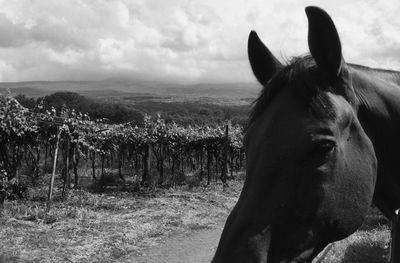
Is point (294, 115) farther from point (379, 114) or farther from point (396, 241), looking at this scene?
point (396, 241)

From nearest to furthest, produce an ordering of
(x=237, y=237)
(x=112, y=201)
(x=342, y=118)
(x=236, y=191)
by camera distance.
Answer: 1. (x=237, y=237)
2. (x=342, y=118)
3. (x=112, y=201)
4. (x=236, y=191)

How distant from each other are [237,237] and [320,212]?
325 millimetres

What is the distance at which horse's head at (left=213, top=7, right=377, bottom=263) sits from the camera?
1.41 m

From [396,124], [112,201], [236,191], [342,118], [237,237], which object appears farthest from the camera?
[236,191]

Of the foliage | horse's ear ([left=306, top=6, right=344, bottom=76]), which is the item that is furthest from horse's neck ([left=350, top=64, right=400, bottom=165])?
the foliage

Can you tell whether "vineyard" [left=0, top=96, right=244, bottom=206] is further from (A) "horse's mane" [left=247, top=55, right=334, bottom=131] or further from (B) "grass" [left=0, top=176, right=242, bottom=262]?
(A) "horse's mane" [left=247, top=55, right=334, bottom=131]

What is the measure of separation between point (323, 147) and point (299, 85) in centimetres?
26

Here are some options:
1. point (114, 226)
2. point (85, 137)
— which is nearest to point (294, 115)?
point (114, 226)

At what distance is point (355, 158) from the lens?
1577 millimetres

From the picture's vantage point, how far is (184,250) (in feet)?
30.7

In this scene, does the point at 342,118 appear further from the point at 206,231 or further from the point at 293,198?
the point at 206,231

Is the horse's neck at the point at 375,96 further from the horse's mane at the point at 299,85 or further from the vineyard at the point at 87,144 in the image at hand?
the vineyard at the point at 87,144

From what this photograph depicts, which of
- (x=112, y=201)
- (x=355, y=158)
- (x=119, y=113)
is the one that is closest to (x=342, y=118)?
(x=355, y=158)

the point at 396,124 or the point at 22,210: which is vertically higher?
the point at 396,124
